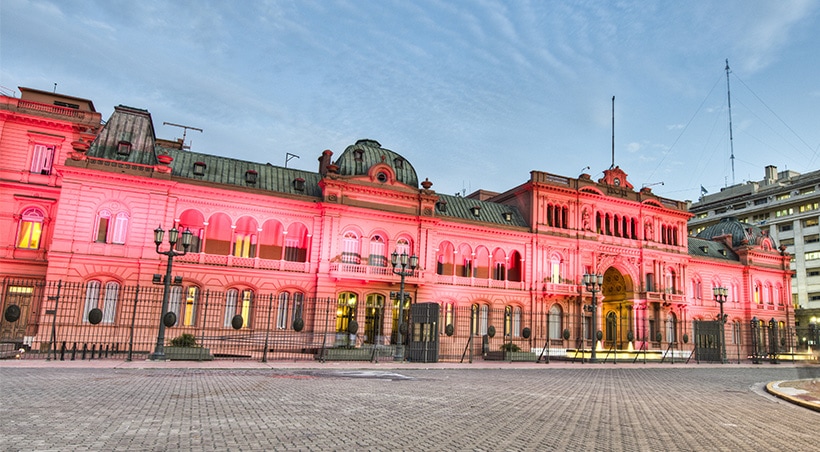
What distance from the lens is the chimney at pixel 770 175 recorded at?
316 feet

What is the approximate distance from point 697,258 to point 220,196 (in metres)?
47.5

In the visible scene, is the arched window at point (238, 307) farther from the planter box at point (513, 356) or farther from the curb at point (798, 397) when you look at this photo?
the curb at point (798, 397)

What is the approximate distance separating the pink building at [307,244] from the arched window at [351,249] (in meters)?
0.10

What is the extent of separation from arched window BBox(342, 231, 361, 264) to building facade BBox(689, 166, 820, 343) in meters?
61.4

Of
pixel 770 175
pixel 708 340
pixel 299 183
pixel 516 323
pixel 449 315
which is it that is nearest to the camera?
pixel 708 340

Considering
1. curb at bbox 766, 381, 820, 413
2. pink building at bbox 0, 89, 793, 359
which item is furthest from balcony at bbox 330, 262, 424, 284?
curb at bbox 766, 381, 820, 413

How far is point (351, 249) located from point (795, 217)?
7647 centimetres

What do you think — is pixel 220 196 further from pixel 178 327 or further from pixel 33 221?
pixel 33 221

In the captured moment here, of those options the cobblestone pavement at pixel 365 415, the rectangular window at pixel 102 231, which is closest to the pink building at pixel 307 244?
the rectangular window at pixel 102 231

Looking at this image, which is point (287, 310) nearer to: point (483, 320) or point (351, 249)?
point (351, 249)

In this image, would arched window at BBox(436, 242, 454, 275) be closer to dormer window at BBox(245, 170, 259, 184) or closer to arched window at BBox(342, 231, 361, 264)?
arched window at BBox(342, 231, 361, 264)

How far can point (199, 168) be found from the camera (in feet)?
129

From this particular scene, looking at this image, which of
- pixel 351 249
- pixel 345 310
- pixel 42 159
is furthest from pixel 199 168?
pixel 345 310

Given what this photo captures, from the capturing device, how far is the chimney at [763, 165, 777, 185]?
96.4m
